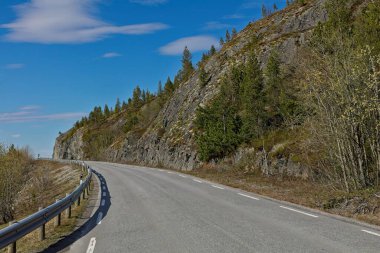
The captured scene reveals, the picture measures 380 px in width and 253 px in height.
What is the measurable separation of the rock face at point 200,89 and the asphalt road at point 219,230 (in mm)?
25809

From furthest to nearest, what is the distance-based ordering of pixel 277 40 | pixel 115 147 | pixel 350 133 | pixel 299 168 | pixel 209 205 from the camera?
1. pixel 115 147
2. pixel 277 40
3. pixel 299 168
4. pixel 350 133
5. pixel 209 205

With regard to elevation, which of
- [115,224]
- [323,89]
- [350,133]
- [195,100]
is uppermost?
[195,100]

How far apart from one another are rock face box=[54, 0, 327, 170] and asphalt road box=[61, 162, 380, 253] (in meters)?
25.8

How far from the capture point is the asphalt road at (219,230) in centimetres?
670

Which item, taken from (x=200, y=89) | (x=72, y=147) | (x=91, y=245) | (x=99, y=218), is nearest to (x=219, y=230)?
(x=91, y=245)

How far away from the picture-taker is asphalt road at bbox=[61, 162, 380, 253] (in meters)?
6.70

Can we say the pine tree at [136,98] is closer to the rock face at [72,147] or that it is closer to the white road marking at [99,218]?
the rock face at [72,147]

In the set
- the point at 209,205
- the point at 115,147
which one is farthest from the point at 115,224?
the point at 115,147

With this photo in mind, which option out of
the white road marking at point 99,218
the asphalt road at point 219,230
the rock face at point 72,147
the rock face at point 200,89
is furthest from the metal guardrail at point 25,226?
the rock face at point 72,147

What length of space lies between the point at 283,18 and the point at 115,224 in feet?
207

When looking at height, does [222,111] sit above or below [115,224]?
above

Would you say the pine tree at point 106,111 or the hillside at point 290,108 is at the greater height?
the pine tree at point 106,111

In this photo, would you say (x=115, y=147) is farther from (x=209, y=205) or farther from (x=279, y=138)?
(x=209, y=205)

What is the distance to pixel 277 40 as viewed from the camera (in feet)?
173
